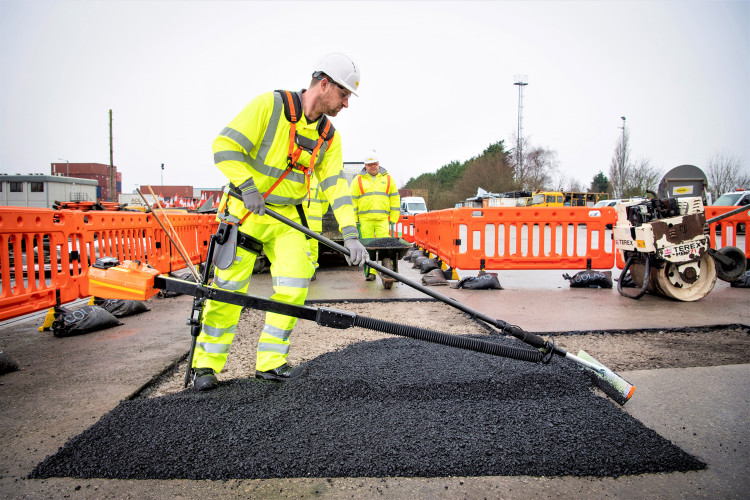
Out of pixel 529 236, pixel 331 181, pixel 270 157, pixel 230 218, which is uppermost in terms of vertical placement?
pixel 270 157

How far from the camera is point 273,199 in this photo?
118 inches

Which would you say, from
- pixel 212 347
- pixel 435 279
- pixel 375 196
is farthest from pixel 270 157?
pixel 375 196

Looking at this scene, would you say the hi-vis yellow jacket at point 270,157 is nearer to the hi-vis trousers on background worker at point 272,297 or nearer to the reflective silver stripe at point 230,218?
the reflective silver stripe at point 230,218

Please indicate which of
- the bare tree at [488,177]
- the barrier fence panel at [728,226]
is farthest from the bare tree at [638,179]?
the barrier fence panel at [728,226]

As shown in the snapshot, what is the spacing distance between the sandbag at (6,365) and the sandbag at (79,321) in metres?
1.03

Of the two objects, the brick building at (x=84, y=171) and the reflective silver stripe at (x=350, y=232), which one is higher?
the brick building at (x=84, y=171)

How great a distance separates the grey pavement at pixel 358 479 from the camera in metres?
1.93

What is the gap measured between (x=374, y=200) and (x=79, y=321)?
4.71 metres

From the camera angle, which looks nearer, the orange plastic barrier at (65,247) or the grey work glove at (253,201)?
the grey work glove at (253,201)

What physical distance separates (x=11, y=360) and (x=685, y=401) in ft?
14.8

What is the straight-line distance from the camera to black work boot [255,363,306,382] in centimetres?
304

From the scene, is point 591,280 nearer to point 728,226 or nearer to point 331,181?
point 728,226

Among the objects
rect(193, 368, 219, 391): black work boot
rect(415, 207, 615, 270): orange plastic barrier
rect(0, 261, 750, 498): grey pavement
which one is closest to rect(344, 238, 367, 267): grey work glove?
rect(193, 368, 219, 391): black work boot

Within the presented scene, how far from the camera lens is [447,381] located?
9.54 ft
